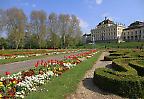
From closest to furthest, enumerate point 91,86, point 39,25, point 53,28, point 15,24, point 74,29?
point 91,86 → point 15,24 → point 39,25 → point 53,28 → point 74,29

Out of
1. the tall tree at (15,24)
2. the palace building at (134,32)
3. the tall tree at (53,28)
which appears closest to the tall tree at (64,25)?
the tall tree at (53,28)

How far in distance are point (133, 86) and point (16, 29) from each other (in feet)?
180

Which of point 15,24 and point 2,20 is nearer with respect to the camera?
point 2,20

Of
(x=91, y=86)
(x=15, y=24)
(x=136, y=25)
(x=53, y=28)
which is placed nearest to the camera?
(x=91, y=86)

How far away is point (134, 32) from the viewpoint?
113875 millimetres

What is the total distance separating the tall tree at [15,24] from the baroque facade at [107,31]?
59.2 m

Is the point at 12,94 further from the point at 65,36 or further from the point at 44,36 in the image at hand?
the point at 65,36

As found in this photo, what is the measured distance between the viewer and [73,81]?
33.7ft

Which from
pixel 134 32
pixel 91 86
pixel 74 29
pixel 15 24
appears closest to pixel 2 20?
pixel 15 24

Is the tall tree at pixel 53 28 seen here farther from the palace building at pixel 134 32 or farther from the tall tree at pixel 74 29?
the palace building at pixel 134 32

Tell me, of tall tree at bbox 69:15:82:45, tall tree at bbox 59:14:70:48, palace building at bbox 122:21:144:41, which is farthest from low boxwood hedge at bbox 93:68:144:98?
palace building at bbox 122:21:144:41

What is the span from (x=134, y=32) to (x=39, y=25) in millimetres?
60993

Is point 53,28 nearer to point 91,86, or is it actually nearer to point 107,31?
point 91,86

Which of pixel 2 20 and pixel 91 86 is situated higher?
pixel 2 20
